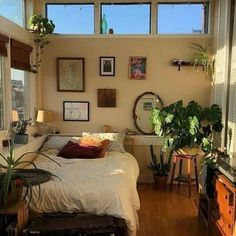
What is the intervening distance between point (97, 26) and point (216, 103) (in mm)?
2193

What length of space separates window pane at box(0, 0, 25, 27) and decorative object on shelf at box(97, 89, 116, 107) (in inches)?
62.1

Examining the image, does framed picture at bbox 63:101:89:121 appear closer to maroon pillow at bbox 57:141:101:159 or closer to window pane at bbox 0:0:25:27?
maroon pillow at bbox 57:141:101:159

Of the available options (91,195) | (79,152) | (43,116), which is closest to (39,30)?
(43,116)

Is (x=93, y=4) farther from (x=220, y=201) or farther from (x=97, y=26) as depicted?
(x=220, y=201)

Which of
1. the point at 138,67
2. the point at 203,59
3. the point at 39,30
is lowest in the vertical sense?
the point at 138,67

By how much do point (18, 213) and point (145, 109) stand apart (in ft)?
9.49

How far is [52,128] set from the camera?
5070 mm

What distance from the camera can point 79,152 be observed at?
4152 millimetres

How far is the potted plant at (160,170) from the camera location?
4652 millimetres

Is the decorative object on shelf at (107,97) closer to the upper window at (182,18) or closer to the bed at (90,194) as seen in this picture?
the upper window at (182,18)

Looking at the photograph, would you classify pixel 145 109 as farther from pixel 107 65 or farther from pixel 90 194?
pixel 90 194

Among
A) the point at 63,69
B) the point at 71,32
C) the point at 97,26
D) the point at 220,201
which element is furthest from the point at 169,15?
the point at 220,201

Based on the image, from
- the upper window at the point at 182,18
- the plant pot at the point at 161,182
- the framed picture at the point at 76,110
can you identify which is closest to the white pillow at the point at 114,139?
the framed picture at the point at 76,110

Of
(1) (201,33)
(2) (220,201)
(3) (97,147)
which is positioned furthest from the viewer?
(1) (201,33)
